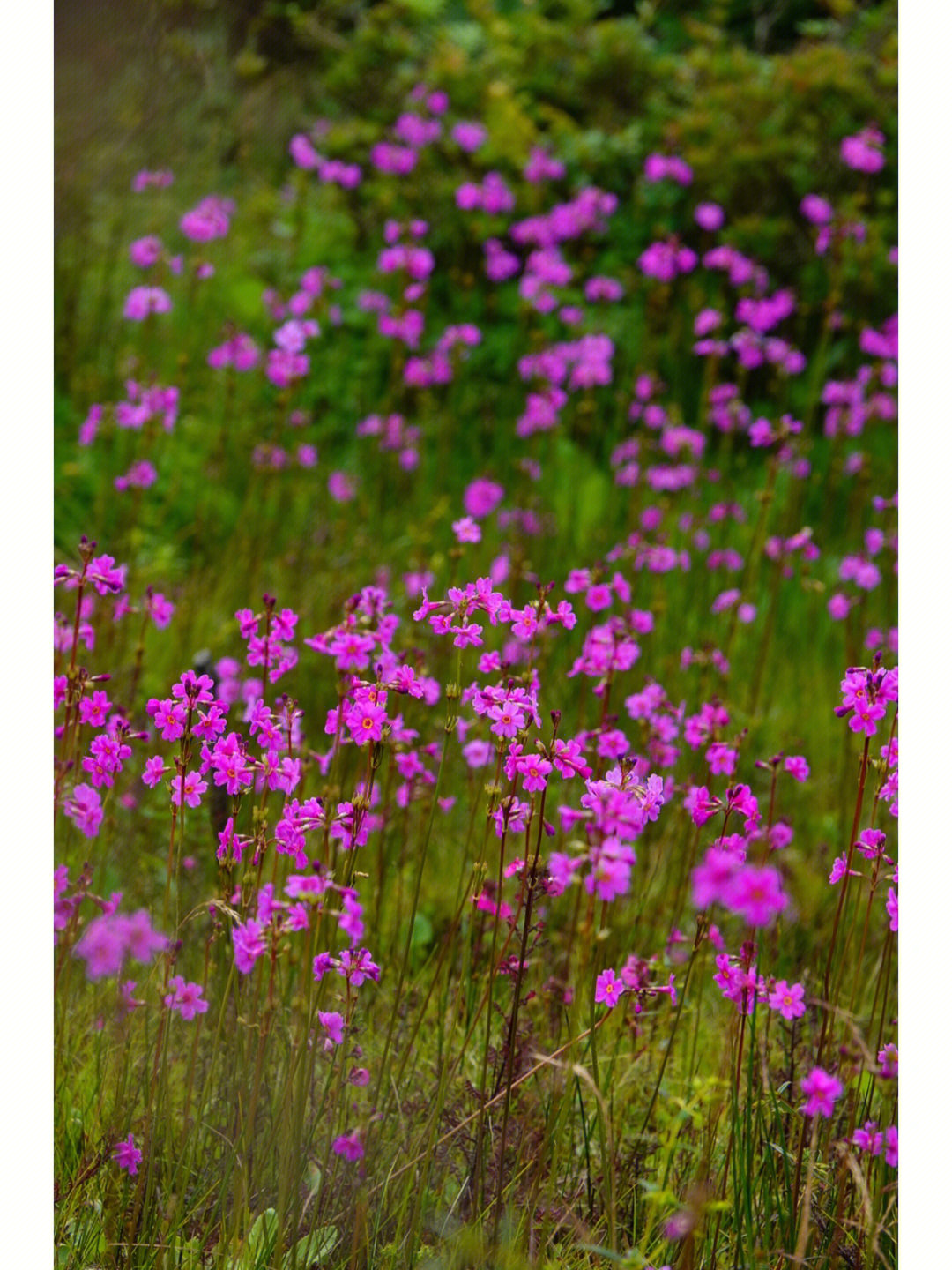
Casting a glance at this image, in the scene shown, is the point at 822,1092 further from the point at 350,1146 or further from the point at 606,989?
the point at 350,1146

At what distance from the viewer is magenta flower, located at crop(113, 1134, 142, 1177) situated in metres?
1.50

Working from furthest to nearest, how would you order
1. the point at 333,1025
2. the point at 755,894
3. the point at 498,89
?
1. the point at 498,89
2. the point at 333,1025
3. the point at 755,894

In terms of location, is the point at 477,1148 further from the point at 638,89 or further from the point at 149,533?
the point at 638,89

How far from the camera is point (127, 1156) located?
1506 millimetres

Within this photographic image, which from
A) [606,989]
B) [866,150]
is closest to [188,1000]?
[606,989]

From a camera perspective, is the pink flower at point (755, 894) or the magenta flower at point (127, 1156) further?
the magenta flower at point (127, 1156)

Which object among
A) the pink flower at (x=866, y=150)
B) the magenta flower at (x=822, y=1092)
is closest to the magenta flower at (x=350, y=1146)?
the magenta flower at (x=822, y=1092)

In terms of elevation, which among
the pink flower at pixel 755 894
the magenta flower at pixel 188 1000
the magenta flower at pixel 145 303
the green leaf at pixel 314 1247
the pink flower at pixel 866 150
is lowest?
the green leaf at pixel 314 1247

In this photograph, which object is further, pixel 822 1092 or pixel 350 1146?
pixel 350 1146

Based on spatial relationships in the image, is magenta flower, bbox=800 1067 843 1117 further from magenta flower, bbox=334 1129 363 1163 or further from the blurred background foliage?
the blurred background foliage

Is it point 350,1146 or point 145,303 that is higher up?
point 145,303

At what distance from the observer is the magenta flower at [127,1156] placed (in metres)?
1.50

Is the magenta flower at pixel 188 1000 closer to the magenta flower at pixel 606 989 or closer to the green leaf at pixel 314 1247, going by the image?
the green leaf at pixel 314 1247
